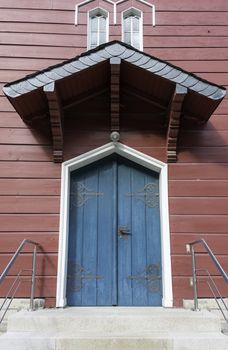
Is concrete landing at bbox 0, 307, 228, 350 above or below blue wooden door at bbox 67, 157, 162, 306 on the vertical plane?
below

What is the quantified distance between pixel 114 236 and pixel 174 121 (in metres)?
1.68

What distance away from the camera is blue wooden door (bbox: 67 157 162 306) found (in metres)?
4.76

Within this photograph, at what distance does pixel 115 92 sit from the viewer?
4770 millimetres

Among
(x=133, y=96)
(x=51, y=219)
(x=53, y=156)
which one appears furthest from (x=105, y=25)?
(x=51, y=219)

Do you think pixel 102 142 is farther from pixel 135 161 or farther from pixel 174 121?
pixel 174 121

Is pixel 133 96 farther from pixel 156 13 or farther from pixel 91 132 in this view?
pixel 156 13

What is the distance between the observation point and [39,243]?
464 cm

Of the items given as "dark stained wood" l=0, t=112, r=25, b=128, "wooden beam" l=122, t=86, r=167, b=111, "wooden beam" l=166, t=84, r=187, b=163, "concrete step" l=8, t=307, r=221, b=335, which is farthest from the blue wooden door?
"concrete step" l=8, t=307, r=221, b=335

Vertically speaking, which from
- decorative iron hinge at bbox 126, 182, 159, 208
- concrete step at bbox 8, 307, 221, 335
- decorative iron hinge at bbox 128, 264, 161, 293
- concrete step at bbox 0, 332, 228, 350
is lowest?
concrete step at bbox 0, 332, 228, 350

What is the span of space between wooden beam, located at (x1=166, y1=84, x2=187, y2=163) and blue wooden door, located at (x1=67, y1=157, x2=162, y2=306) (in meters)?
0.41

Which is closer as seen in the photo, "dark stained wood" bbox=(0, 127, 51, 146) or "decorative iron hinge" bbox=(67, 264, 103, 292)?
"decorative iron hinge" bbox=(67, 264, 103, 292)

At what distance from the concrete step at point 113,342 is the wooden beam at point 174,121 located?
2.40m

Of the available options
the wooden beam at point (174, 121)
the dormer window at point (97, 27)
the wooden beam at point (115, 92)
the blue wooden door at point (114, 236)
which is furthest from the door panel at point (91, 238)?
the dormer window at point (97, 27)

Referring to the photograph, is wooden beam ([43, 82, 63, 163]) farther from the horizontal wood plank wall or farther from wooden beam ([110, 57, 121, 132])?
wooden beam ([110, 57, 121, 132])
